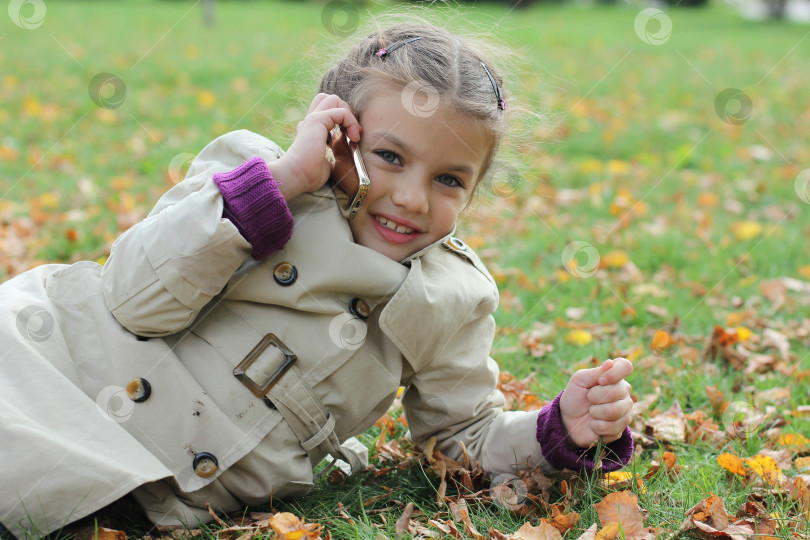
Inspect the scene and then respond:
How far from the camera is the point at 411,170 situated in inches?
73.8

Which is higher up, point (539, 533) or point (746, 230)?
point (539, 533)

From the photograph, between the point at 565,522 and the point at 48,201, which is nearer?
the point at 565,522

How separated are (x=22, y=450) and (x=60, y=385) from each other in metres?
0.17

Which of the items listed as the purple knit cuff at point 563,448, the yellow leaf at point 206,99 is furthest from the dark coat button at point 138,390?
the yellow leaf at point 206,99
